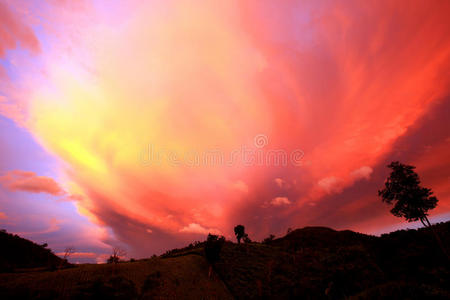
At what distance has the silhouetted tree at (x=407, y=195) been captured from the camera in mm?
33344

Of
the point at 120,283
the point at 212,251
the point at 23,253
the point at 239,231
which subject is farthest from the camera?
the point at 239,231

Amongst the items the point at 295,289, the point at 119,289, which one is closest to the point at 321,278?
the point at 295,289

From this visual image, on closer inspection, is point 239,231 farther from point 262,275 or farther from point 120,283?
point 120,283

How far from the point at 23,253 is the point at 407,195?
74154 mm

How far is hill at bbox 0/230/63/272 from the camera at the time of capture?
32684mm

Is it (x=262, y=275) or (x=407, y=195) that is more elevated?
(x=407, y=195)

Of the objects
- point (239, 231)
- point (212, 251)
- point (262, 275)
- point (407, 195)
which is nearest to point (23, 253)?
point (212, 251)

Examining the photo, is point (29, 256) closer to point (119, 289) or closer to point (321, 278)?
point (119, 289)

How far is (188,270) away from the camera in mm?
26859

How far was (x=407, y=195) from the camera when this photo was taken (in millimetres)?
34188

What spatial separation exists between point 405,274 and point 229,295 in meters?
27.2

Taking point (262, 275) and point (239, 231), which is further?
point (239, 231)

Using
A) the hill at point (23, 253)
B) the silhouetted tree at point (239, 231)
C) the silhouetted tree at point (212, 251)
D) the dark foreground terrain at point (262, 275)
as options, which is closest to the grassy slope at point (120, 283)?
the dark foreground terrain at point (262, 275)

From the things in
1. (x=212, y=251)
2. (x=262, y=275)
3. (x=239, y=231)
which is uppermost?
(x=239, y=231)
